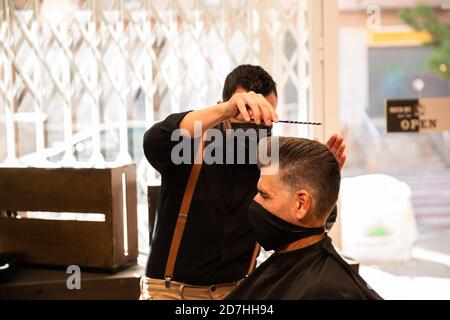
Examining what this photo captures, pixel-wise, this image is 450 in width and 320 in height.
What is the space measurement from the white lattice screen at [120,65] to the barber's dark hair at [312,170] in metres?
1.41

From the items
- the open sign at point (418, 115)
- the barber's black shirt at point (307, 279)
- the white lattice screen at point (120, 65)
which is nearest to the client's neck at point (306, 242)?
the barber's black shirt at point (307, 279)

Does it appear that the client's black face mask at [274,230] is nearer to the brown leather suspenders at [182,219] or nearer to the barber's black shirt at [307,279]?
the barber's black shirt at [307,279]

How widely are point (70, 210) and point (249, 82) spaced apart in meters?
1.08

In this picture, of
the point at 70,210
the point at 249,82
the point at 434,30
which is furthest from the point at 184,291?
the point at 434,30

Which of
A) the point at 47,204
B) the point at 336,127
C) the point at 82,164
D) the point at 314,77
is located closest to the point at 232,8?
the point at 314,77

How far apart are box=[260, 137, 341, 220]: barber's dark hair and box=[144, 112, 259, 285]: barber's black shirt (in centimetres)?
47

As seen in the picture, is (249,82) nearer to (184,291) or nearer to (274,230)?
(274,230)

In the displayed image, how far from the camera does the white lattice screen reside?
283 cm

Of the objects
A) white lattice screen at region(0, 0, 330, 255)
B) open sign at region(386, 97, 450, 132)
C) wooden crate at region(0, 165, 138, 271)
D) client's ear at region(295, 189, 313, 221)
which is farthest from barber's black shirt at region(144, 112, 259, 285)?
open sign at region(386, 97, 450, 132)

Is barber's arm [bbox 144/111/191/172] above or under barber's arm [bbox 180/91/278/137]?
under

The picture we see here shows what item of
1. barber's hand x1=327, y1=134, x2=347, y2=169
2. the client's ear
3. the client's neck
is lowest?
the client's neck

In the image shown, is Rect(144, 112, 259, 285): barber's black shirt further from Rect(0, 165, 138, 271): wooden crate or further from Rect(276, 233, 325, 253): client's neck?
Rect(0, 165, 138, 271): wooden crate

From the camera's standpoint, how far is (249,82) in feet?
6.40

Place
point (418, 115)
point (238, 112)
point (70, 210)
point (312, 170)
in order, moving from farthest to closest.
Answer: point (418, 115) → point (70, 210) → point (238, 112) → point (312, 170)
